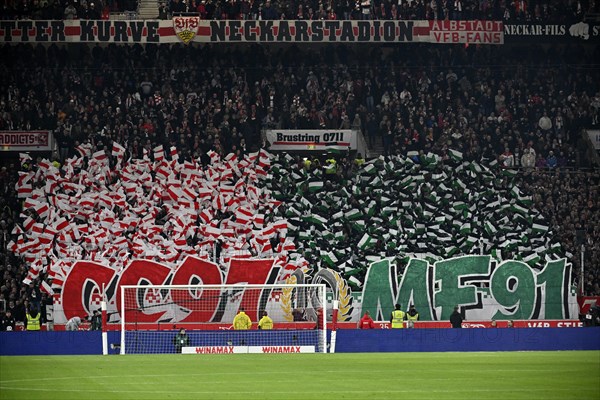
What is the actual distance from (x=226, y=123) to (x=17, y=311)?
12.6 meters

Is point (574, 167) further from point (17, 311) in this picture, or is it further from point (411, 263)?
point (17, 311)

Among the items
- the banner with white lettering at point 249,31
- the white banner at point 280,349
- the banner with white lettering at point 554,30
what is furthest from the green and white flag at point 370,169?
the white banner at point 280,349

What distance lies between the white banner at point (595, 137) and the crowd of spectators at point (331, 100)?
1.53 feet

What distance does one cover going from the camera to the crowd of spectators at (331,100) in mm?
47375

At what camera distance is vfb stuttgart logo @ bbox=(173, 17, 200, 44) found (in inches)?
1859

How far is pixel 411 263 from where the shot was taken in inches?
1666

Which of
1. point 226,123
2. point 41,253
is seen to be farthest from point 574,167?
point 41,253

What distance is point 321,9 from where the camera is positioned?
49.0 metres

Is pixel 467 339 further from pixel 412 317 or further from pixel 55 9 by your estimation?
pixel 55 9

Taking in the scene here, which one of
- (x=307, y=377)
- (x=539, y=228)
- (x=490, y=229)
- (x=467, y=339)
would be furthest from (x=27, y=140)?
(x=307, y=377)

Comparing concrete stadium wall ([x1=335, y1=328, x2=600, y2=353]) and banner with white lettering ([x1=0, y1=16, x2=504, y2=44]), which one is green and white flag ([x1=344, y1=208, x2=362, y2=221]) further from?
concrete stadium wall ([x1=335, y1=328, x2=600, y2=353])

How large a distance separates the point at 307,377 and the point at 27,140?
2699 cm

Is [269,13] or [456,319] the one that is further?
[269,13]

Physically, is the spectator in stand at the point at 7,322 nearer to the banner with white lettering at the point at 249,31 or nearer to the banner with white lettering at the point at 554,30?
the banner with white lettering at the point at 249,31
